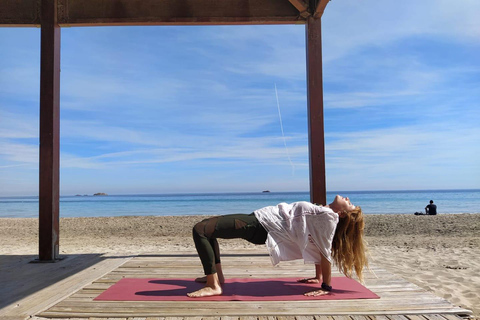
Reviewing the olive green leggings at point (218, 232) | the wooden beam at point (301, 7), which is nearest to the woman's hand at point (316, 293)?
the olive green leggings at point (218, 232)

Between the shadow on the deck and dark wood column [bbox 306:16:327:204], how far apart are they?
8.60 ft

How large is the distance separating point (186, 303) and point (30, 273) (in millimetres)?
2013

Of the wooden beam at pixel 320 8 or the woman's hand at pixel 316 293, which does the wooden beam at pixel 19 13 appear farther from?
the woman's hand at pixel 316 293

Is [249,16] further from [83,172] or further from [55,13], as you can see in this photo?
[83,172]

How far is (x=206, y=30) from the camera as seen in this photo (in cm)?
2308

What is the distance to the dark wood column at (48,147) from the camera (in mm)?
4164

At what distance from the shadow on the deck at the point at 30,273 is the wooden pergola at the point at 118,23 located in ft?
0.85

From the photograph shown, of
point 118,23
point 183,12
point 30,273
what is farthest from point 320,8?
point 30,273

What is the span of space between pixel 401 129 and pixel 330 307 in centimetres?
4030

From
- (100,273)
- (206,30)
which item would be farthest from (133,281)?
(206,30)

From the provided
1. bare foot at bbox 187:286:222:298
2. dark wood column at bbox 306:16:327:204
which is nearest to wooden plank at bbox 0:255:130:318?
bare foot at bbox 187:286:222:298

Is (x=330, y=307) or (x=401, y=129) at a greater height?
(x=401, y=129)

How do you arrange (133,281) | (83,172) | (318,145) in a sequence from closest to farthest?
(133,281)
(318,145)
(83,172)

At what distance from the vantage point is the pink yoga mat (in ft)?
8.42
